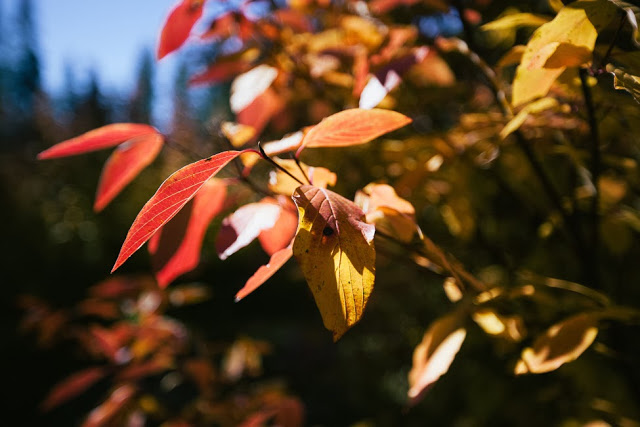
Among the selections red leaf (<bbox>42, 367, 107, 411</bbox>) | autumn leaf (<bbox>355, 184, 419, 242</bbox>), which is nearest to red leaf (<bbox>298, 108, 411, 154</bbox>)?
autumn leaf (<bbox>355, 184, 419, 242</bbox>)

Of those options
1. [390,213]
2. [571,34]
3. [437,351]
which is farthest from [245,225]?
[571,34]

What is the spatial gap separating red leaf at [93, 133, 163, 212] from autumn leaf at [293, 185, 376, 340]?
0.35 metres

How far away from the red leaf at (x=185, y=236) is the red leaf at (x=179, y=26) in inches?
10.8

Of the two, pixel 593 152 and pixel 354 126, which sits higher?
pixel 354 126

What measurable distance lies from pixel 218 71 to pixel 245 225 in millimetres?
604

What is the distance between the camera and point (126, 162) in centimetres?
70

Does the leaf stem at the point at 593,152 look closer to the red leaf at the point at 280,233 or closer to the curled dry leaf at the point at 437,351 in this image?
the curled dry leaf at the point at 437,351

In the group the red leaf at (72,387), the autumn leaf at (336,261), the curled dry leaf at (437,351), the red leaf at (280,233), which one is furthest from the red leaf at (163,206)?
the red leaf at (72,387)

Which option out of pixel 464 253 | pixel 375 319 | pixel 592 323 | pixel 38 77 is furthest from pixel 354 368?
pixel 38 77

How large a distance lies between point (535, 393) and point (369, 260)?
1.22 meters

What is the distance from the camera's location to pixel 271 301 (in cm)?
646

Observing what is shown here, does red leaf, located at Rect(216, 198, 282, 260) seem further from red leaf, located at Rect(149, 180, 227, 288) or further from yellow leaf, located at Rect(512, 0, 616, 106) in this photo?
yellow leaf, located at Rect(512, 0, 616, 106)

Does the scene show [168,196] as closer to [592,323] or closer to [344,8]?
[592,323]

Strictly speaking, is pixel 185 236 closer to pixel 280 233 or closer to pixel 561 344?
pixel 280 233
